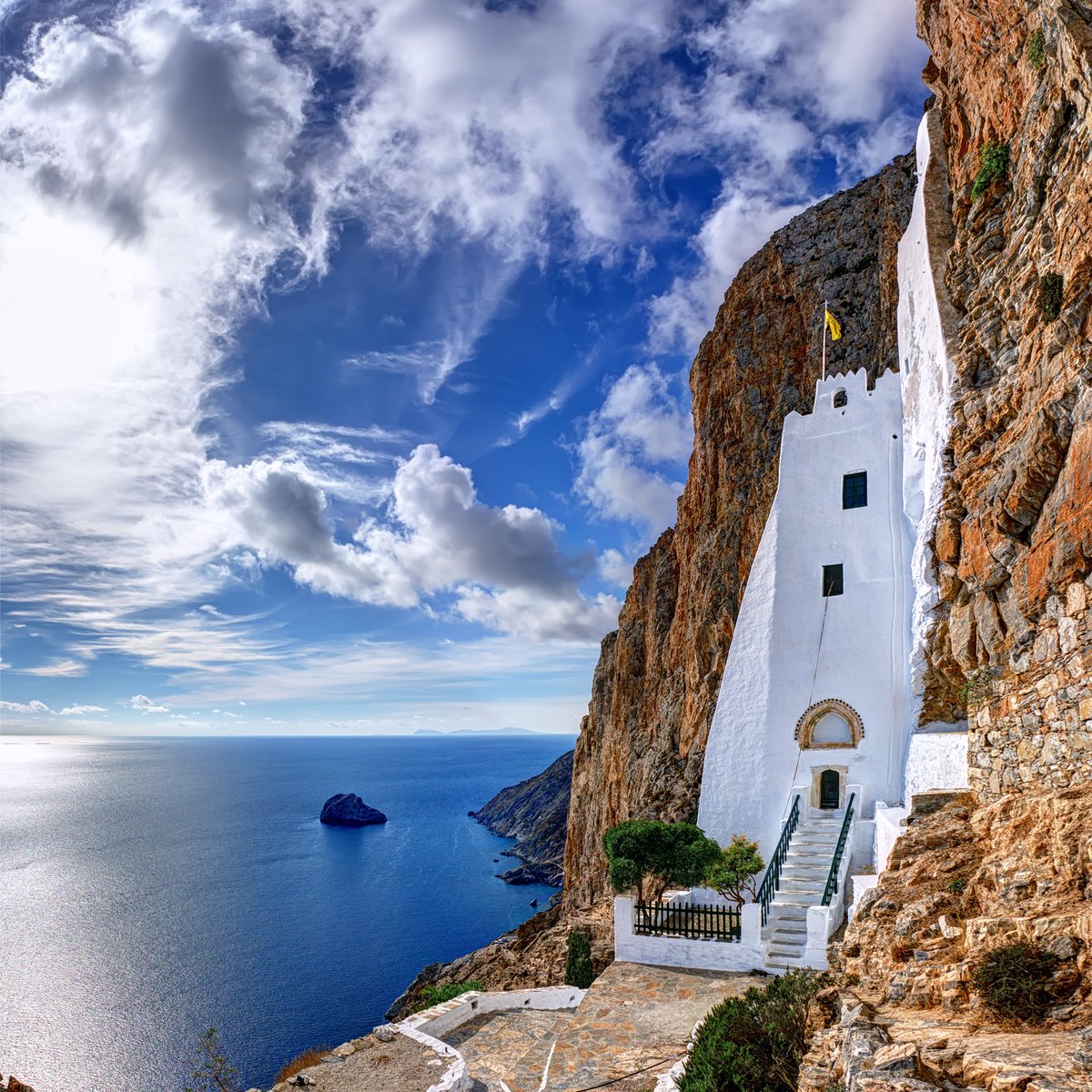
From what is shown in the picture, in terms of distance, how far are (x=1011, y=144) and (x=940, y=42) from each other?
15.3 ft

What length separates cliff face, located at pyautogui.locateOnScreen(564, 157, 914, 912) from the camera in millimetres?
27125

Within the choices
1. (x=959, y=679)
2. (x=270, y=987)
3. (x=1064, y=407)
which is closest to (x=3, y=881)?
(x=270, y=987)

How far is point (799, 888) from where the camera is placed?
47.7 ft

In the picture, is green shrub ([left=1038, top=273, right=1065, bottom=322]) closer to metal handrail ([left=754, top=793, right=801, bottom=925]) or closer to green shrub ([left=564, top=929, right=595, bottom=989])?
metal handrail ([left=754, top=793, right=801, bottom=925])

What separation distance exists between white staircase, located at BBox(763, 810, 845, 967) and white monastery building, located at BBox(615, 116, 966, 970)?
3cm

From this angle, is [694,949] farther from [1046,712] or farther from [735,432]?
[735,432]

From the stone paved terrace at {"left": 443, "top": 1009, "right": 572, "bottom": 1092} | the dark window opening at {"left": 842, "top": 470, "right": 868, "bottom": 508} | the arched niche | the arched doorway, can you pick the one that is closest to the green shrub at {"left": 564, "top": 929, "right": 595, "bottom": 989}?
the stone paved terrace at {"left": 443, "top": 1009, "right": 572, "bottom": 1092}

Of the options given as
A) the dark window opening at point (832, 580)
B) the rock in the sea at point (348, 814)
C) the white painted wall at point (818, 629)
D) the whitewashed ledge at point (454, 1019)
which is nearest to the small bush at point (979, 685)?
the white painted wall at point (818, 629)

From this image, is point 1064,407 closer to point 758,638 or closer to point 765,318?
point 758,638

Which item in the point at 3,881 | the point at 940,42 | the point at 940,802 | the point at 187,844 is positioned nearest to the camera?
the point at 940,802

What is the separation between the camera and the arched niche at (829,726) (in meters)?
17.3

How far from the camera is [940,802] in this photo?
1155cm

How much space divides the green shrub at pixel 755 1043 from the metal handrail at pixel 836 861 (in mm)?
5959

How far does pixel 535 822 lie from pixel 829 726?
74.8 m
